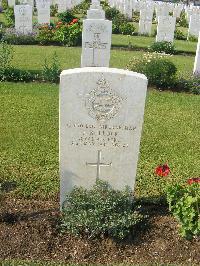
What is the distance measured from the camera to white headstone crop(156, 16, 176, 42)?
56.1 ft

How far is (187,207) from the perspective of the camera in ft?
15.5

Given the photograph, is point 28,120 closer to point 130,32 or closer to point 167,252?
point 167,252

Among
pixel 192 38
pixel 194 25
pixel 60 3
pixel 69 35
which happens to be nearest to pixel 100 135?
pixel 69 35

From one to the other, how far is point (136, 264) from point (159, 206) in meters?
1.25

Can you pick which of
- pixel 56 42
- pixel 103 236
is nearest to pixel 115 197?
pixel 103 236

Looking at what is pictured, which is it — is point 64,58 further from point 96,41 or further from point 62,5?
point 62,5

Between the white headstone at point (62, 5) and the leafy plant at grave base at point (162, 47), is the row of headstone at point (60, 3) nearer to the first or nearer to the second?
the white headstone at point (62, 5)

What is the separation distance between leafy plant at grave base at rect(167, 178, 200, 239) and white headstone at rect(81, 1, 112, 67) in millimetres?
7353

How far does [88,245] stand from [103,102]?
63.5 inches

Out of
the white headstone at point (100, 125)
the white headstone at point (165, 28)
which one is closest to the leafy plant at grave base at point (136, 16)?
the white headstone at point (165, 28)

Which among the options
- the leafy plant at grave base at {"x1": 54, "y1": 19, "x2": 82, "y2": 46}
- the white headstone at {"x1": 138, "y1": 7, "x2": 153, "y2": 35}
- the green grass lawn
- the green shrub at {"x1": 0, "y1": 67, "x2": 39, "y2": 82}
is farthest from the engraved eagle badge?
the white headstone at {"x1": 138, "y1": 7, "x2": 153, "y2": 35}

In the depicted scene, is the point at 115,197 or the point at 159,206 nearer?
the point at 115,197

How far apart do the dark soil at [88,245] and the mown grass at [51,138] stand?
2.91ft

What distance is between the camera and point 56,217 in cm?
527
